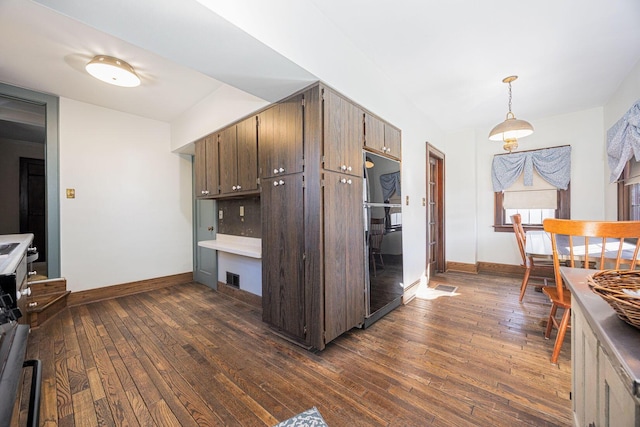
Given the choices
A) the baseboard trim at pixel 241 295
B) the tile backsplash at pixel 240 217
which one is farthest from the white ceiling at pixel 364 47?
the baseboard trim at pixel 241 295

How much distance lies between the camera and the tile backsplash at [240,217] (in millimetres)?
3145

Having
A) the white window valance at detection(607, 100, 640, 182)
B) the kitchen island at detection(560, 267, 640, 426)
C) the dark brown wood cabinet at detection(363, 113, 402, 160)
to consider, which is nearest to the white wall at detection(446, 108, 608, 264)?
the white window valance at detection(607, 100, 640, 182)

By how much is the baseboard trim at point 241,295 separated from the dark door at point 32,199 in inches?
128

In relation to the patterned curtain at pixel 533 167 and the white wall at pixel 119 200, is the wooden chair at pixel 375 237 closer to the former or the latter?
the patterned curtain at pixel 533 167

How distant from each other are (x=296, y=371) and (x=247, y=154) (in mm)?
2040

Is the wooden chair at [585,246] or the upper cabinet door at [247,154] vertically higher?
the upper cabinet door at [247,154]

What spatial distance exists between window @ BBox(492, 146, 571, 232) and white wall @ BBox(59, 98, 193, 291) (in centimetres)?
538

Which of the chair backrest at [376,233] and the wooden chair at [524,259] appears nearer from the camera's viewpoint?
the chair backrest at [376,233]

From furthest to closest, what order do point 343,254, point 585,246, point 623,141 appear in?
1. point 623,141
2. point 343,254
3. point 585,246

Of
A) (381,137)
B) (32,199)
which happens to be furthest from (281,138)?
(32,199)

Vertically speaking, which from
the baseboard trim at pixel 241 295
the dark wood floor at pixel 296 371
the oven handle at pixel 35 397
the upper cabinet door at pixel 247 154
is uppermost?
the upper cabinet door at pixel 247 154

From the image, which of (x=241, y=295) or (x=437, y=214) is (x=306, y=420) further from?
(x=437, y=214)

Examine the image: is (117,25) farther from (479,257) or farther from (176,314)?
(479,257)

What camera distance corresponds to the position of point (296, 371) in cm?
175
